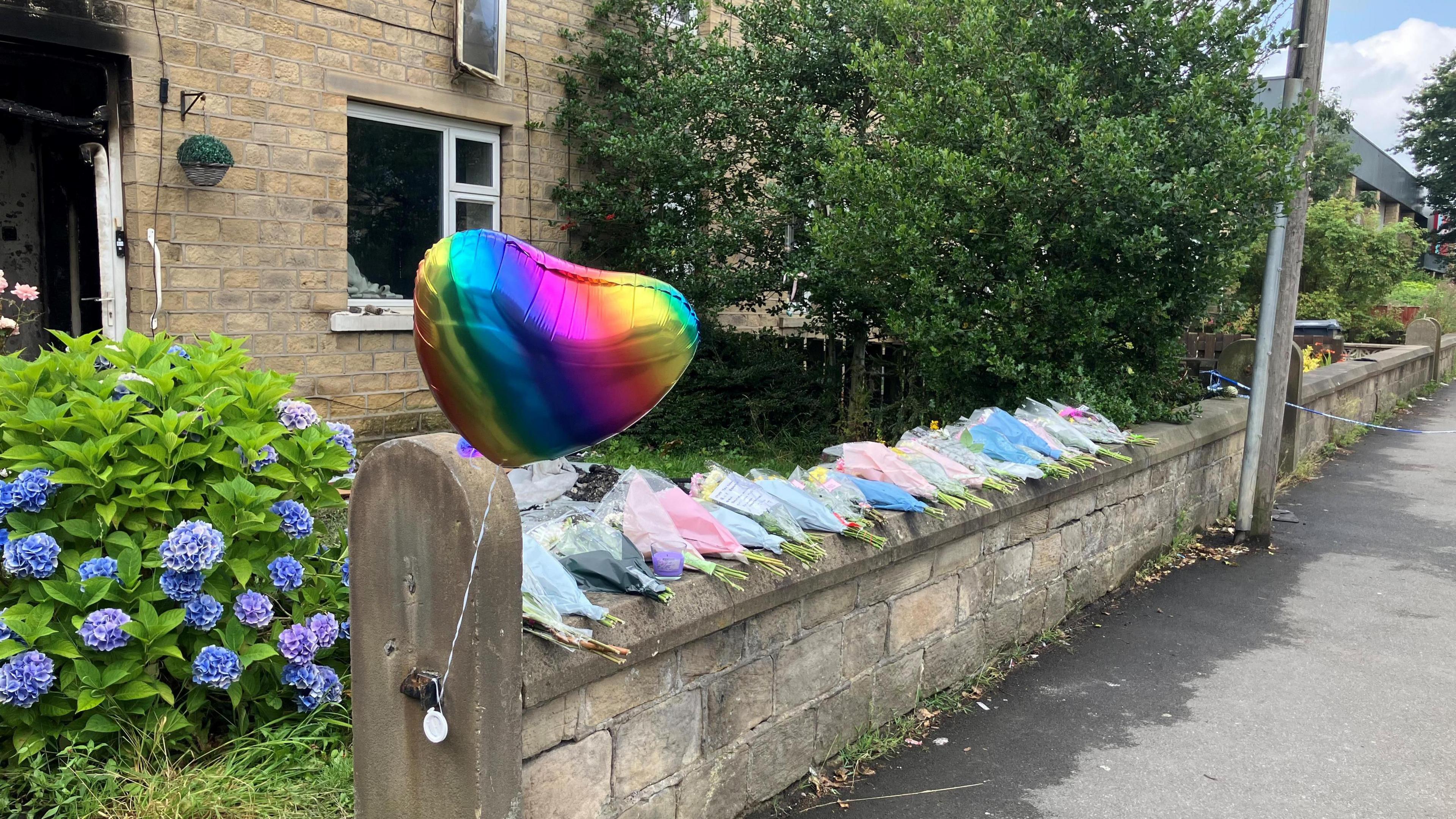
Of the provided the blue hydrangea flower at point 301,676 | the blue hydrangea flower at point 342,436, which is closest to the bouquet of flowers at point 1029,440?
the blue hydrangea flower at point 342,436

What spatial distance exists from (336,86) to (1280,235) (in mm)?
6802

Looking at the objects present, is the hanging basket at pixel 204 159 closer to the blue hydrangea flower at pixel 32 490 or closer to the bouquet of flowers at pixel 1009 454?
the blue hydrangea flower at pixel 32 490

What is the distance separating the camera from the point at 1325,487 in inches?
391

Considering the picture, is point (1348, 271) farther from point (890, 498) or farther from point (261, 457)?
point (261, 457)

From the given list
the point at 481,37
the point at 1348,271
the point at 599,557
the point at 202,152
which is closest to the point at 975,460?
the point at 599,557

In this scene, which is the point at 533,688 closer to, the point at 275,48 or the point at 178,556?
the point at 178,556

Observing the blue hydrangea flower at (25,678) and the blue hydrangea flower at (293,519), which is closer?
the blue hydrangea flower at (25,678)

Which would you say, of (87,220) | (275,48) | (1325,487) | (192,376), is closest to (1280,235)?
(1325,487)

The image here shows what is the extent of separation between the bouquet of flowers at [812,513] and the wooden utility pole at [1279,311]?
13.9ft

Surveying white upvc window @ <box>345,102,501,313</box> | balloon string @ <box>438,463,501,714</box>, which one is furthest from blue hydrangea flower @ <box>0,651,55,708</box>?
white upvc window @ <box>345,102,501,313</box>

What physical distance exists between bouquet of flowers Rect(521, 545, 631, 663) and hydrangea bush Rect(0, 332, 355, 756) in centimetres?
102

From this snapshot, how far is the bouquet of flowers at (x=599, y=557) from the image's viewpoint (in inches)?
115

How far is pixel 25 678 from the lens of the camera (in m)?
2.86

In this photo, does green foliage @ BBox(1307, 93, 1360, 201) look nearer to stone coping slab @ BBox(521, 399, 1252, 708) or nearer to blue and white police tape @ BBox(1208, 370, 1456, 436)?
blue and white police tape @ BBox(1208, 370, 1456, 436)
